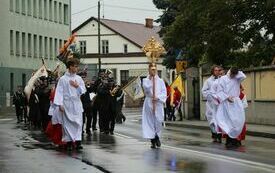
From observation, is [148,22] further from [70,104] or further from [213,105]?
[70,104]

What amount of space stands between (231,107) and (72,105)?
4357 millimetres

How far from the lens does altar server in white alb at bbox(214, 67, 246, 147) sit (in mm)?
18641

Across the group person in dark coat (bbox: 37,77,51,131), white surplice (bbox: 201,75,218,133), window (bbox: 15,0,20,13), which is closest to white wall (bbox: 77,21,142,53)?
window (bbox: 15,0,20,13)

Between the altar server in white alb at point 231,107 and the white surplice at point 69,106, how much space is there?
3.98 meters

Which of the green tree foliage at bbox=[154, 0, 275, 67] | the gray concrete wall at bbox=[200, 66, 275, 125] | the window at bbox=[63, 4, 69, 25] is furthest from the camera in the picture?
the window at bbox=[63, 4, 69, 25]

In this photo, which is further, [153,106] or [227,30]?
[227,30]

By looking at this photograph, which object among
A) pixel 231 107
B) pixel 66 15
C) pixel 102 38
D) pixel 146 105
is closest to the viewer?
pixel 146 105

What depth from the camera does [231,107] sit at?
18.9 metres

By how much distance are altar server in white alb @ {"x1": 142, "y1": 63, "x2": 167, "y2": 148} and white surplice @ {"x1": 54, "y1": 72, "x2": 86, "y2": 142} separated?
1671 millimetres

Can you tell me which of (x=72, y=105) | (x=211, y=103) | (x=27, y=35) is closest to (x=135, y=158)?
(x=72, y=105)

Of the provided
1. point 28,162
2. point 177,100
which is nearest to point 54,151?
point 28,162

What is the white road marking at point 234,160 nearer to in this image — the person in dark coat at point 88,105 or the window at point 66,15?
the person in dark coat at point 88,105

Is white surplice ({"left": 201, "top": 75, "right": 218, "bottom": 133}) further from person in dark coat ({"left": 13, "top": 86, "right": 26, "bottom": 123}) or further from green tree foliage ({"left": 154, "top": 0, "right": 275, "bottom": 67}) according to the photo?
person in dark coat ({"left": 13, "top": 86, "right": 26, "bottom": 123})

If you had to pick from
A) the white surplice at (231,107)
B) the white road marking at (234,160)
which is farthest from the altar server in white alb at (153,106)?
the white surplice at (231,107)
